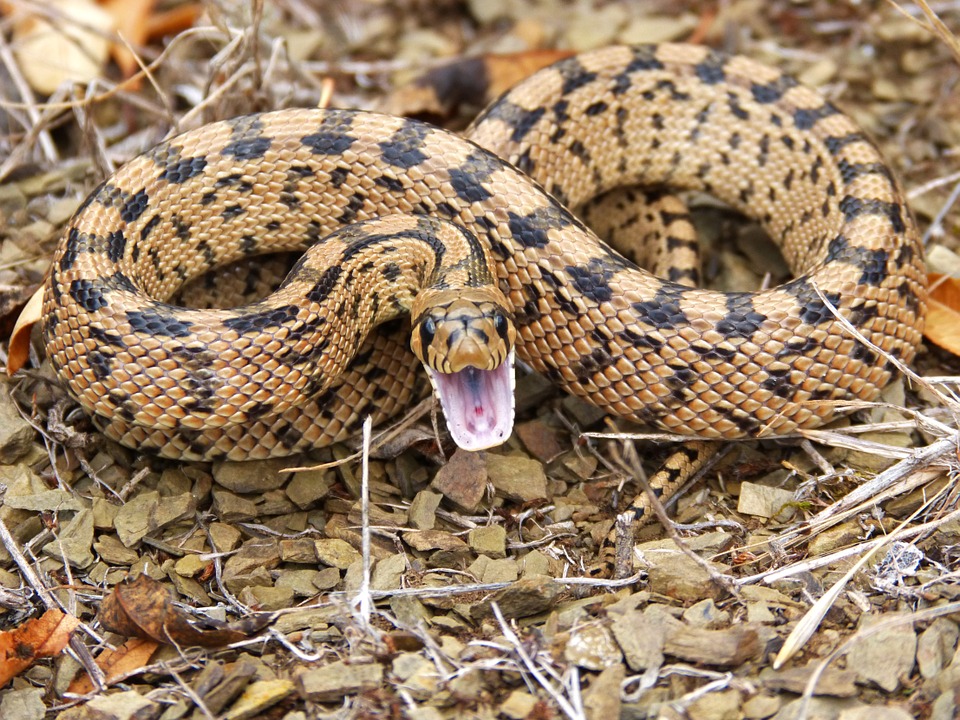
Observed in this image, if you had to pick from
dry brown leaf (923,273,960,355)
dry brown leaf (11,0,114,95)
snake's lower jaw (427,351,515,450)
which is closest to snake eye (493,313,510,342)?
snake's lower jaw (427,351,515,450)

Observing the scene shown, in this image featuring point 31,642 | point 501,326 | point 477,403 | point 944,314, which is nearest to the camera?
point 31,642

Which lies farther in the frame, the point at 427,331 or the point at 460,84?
the point at 460,84

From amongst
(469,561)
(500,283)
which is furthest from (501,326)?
(469,561)

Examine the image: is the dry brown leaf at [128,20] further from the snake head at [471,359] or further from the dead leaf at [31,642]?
the dead leaf at [31,642]

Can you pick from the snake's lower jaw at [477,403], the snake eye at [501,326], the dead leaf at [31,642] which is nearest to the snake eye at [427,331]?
the snake's lower jaw at [477,403]

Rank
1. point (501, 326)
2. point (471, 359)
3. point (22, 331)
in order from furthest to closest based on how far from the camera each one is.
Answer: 1. point (22, 331)
2. point (501, 326)
3. point (471, 359)

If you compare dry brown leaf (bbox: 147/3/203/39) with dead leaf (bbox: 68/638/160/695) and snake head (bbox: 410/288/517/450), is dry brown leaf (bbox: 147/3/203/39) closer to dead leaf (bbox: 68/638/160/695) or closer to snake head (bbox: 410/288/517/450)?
snake head (bbox: 410/288/517/450)

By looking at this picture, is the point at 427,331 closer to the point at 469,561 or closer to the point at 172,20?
the point at 469,561
